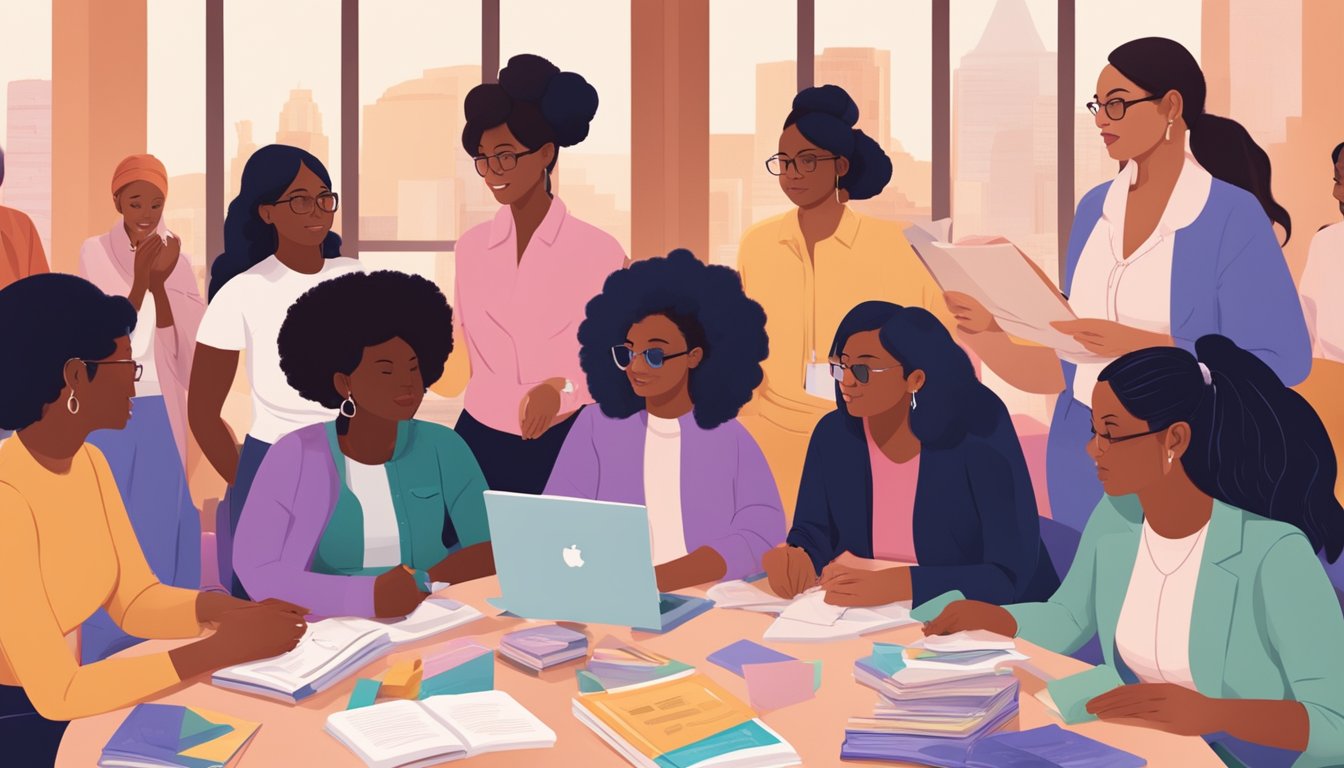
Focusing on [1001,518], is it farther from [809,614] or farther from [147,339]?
[147,339]

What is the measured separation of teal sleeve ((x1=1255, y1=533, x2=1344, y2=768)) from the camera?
76.5 inches

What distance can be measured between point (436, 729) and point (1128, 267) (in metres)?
2.33

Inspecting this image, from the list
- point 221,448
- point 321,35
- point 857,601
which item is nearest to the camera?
point 857,601

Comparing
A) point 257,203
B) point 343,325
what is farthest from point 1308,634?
point 257,203

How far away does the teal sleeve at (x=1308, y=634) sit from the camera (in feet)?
6.38

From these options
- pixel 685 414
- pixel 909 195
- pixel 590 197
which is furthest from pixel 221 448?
pixel 909 195

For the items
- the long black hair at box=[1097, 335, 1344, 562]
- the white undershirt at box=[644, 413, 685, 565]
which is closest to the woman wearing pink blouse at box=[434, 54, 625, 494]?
the white undershirt at box=[644, 413, 685, 565]

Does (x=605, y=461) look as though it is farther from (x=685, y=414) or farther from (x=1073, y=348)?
(x=1073, y=348)

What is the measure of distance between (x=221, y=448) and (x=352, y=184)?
2398mm

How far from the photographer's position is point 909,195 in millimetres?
5879

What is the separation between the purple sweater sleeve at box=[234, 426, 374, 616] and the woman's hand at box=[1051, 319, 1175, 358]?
190 centimetres

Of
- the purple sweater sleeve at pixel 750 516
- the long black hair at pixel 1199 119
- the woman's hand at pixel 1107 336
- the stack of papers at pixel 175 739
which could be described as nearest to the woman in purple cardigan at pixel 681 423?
the purple sweater sleeve at pixel 750 516

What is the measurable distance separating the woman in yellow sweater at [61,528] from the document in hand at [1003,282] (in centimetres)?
173

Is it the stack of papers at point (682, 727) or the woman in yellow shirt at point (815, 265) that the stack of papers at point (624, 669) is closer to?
the stack of papers at point (682, 727)
